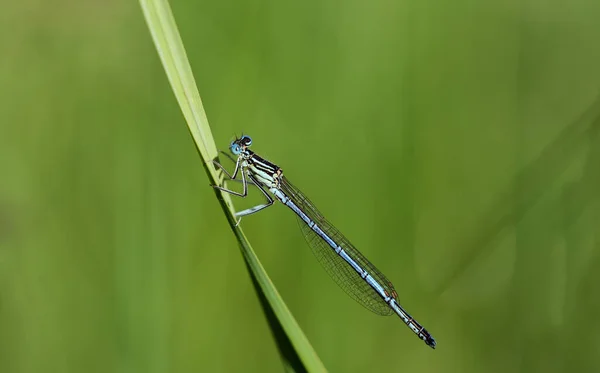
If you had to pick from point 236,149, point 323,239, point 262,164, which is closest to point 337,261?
point 323,239

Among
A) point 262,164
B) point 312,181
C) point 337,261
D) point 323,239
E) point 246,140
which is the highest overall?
point 246,140

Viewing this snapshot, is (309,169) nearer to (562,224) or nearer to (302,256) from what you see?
(302,256)

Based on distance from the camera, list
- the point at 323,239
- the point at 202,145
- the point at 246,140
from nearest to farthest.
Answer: the point at 202,145
the point at 246,140
the point at 323,239

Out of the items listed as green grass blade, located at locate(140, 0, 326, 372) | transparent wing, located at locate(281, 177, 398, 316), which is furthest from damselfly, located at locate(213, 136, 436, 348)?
green grass blade, located at locate(140, 0, 326, 372)

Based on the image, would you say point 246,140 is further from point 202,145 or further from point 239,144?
point 202,145

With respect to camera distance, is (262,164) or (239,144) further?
(262,164)

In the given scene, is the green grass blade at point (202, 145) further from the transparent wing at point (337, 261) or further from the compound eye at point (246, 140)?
the transparent wing at point (337, 261)

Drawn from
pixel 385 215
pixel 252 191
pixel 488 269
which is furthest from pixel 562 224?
pixel 252 191

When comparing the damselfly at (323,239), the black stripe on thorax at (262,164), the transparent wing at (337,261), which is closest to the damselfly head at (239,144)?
the damselfly at (323,239)
